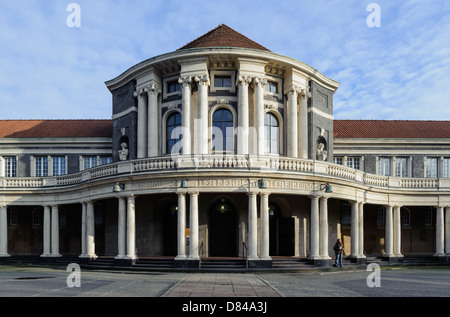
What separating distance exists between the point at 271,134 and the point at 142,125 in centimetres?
882

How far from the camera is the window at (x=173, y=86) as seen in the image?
32.8m

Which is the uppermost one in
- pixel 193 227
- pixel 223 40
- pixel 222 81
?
pixel 223 40

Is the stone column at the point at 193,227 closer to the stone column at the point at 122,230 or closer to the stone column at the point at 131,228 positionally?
the stone column at the point at 131,228

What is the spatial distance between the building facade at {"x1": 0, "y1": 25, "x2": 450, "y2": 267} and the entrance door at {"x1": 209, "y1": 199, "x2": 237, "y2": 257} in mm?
61

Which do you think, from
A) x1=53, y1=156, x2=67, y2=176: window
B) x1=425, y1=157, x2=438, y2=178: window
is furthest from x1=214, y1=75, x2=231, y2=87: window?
x1=425, y1=157, x2=438, y2=178: window

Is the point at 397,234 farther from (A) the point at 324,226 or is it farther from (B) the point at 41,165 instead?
(B) the point at 41,165

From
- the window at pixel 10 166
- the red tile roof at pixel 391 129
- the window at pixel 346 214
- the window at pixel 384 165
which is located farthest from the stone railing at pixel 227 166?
the window at pixel 10 166

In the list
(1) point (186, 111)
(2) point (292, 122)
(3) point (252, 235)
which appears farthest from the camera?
(2) point (292, 122)

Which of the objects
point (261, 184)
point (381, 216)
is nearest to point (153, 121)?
point (261, 184)

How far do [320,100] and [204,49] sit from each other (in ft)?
33.4

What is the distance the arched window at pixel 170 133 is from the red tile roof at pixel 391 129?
50.1 feet

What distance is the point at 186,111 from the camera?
31.0 metres

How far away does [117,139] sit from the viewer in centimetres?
3584

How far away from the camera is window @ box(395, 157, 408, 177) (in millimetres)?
41375
